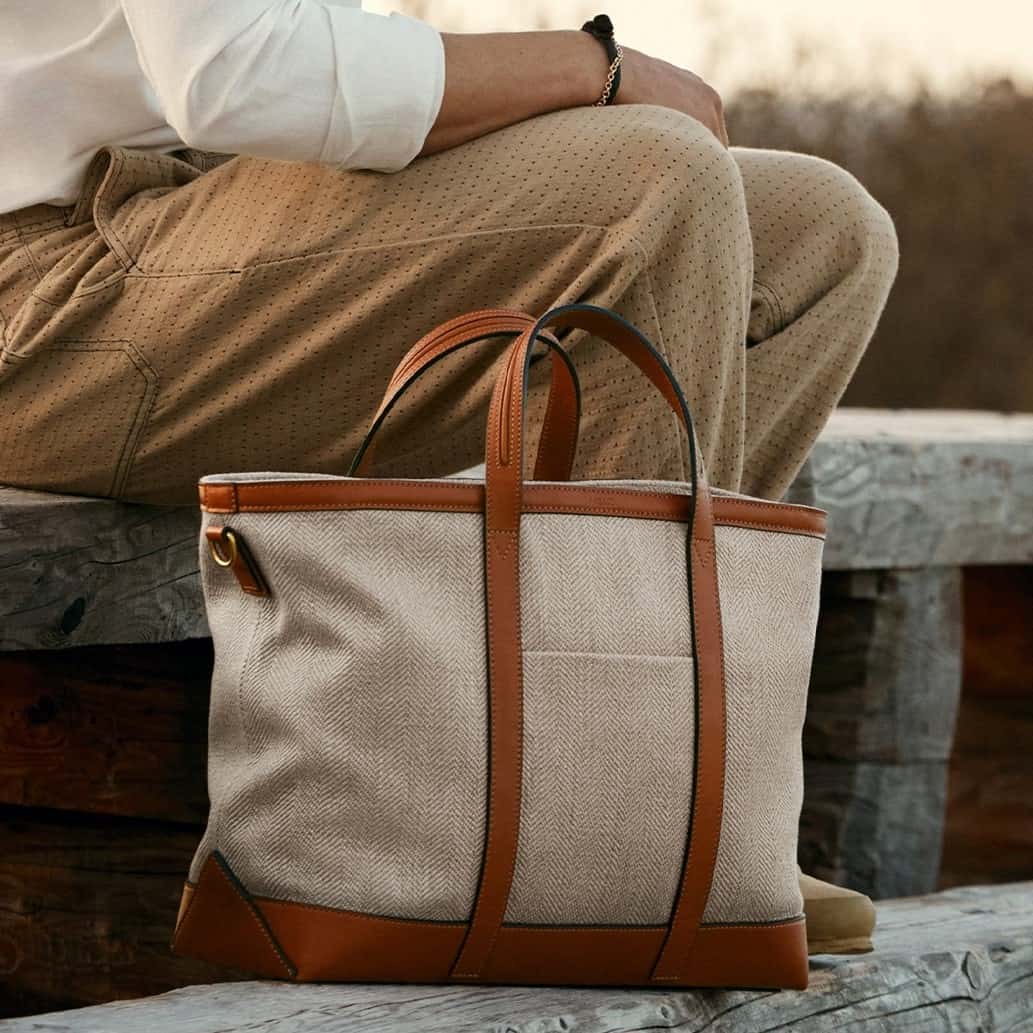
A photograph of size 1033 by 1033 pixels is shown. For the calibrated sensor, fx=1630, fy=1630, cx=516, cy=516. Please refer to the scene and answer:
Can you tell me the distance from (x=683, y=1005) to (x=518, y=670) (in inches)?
11.9

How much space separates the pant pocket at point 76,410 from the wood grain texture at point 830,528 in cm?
3

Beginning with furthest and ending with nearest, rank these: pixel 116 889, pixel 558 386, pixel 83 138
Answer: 1. pixel 116 889
2. pixel 83 138
3. pixel 558 386

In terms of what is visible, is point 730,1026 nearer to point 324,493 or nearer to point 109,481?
point 324,493

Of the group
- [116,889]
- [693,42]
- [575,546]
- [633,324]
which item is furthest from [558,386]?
[693,42]

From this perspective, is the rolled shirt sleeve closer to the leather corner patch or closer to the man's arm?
the man's arm

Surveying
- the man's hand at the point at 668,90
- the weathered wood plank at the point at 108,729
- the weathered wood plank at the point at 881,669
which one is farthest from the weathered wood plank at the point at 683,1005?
the man's hand at the point at 668,90

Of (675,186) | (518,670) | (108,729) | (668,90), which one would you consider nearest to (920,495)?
(668,90)

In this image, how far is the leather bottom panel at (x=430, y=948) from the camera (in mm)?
1174

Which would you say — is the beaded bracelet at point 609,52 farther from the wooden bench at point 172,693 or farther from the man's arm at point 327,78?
the wooden bench at point 172,693

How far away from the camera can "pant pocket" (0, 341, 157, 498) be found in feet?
4.86

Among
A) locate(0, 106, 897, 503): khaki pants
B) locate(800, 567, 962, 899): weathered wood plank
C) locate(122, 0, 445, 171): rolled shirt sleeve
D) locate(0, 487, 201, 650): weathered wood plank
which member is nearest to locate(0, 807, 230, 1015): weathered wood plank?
locate(0, 487, 201, 650): weathered wood plank

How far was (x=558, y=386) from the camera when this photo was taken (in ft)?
4.42

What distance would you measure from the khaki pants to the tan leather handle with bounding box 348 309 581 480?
7 centimetres

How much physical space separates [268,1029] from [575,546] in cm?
40
